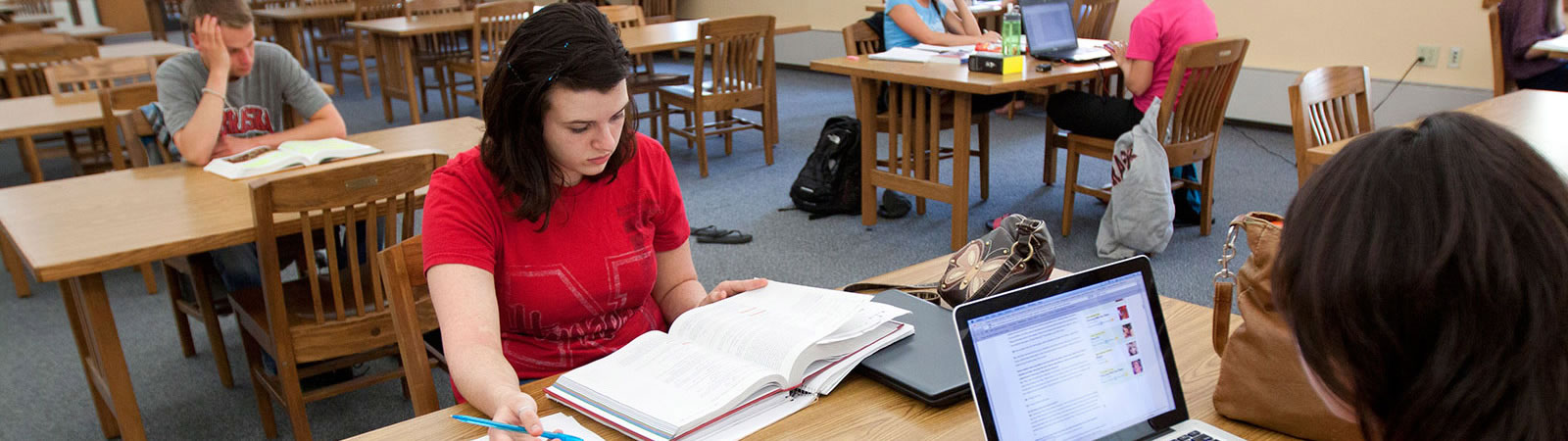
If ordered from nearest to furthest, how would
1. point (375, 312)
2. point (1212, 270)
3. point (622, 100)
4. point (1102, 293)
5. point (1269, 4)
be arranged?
point (1102, 293) < point (622, 100) < point (375, 312) < point (1212, 270) < point (1269, 4)

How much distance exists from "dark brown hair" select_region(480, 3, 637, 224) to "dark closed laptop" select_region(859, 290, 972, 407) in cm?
50

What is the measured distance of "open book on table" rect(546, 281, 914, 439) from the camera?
1.09 meters

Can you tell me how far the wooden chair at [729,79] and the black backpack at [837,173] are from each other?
0.78 metres

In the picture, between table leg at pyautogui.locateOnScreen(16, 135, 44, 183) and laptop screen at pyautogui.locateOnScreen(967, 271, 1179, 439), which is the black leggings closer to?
laptop screen at pyautogui.locateOnScreen(967, 271, 1179, 439)

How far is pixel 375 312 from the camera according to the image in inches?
83.6

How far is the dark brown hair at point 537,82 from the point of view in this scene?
1303 millimetres

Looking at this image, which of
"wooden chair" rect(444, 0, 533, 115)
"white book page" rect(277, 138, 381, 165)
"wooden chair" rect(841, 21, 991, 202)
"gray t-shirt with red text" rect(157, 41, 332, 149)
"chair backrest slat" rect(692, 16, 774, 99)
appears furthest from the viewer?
"wooden chair" rect(444, 0, 533, 115)

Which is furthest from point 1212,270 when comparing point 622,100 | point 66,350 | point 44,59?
point 44,59

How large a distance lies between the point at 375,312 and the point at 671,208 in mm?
873

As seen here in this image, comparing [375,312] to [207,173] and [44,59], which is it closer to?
[207,173]

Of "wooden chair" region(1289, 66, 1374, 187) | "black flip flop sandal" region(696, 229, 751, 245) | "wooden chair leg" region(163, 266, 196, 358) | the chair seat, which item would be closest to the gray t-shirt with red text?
"wooden chair leg" region(163, 266, 196, 358)

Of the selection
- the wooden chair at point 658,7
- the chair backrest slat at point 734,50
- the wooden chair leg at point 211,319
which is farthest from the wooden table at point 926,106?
the wooden chair at point 658,7

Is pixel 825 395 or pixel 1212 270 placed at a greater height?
pixel 825 395

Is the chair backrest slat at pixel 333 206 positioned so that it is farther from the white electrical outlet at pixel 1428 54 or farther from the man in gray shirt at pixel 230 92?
the white electrical outlet at pixel 1428 54
